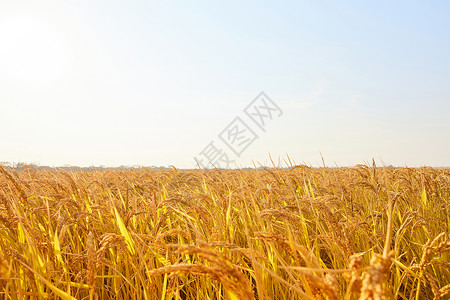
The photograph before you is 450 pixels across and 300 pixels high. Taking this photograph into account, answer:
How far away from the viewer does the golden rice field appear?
25.6 inches

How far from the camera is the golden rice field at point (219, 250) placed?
65 centimetres

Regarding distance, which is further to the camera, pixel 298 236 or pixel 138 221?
pixel 138 221

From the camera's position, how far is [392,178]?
13.4 feet

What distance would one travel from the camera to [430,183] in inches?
119

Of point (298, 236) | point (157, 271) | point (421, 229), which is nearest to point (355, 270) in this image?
point (157, 271)

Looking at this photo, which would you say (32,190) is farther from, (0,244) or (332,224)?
(332,224)

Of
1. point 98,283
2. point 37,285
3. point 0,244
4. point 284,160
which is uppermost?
point 284,160

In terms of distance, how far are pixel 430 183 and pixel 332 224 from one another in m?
2.46

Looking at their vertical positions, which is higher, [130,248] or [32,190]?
[32,190]

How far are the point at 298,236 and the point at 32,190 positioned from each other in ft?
7.96

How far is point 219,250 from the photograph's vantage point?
4.93 ft

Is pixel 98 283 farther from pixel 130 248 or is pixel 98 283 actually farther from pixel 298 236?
pixel 298 236

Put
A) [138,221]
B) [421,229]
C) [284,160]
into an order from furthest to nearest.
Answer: [284,160] < [421,229] < [138,221]

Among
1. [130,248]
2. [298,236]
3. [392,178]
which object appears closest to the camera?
[130,248]
